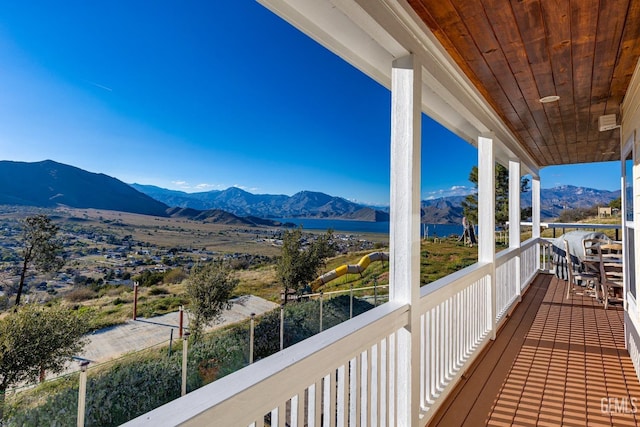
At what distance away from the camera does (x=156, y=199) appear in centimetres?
154

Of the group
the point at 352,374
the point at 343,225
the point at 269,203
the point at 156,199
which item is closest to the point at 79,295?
the point at 156,199

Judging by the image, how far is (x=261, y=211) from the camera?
2.05m

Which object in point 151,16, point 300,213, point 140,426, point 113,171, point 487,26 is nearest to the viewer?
point 140,426

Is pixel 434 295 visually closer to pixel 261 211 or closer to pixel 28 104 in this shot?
pixel 261 211

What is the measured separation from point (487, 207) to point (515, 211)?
202 cm

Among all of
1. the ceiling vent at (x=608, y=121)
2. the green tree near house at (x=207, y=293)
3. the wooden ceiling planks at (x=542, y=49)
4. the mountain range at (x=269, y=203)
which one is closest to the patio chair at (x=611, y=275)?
the ceiling vent at (x=608, y=121)

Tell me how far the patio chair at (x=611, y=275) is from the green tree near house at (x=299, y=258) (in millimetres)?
4499

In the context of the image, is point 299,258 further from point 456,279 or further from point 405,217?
point 456,279

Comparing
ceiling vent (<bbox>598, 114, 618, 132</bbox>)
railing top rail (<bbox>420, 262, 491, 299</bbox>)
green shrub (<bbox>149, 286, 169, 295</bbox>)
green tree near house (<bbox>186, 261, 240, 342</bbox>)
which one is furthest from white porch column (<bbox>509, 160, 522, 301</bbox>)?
green shrub (<bbox>149, 286, 169, 295</bbox>)

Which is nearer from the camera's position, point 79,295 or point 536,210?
point 79,295

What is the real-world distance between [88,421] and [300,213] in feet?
4.80

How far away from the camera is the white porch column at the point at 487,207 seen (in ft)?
11.8

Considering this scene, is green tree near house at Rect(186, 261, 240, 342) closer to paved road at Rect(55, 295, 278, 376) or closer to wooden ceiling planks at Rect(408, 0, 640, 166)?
paved road at Rect(55, 295, 278, 376)

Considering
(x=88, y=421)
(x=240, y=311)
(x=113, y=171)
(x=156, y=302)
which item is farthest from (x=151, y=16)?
(x=88, y=421)
